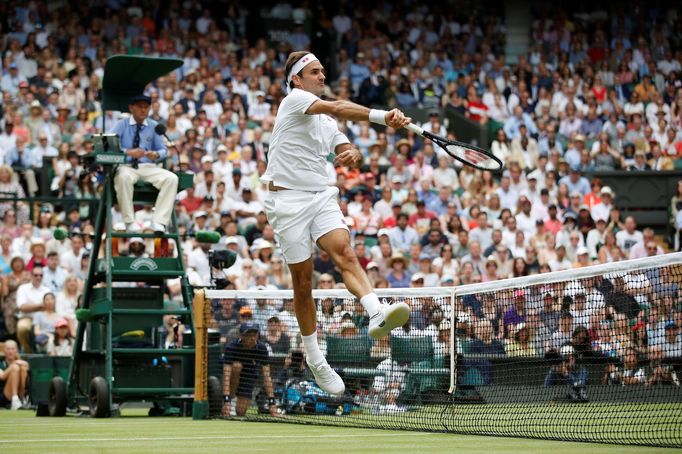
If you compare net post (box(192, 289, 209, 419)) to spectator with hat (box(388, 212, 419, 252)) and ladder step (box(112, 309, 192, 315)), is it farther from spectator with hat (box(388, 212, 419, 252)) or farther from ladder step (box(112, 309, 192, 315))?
spectator with hat (box(388, 212, 419, 252))

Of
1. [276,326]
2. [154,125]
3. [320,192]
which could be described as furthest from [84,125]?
[320,192]

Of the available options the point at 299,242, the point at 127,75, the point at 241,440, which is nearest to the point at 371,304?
the point at 299,242

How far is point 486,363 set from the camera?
11.9 metres

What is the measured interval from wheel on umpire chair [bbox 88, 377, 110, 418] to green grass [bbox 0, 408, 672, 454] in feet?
4.23

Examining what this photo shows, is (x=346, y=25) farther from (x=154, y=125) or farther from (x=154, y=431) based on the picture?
(x=154, y=431)

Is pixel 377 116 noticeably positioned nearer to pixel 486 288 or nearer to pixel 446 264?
pixel 486 288

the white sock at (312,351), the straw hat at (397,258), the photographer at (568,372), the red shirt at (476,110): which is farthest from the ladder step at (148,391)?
the red shirt at (476,110)

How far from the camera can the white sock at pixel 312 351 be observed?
9484 millimetres

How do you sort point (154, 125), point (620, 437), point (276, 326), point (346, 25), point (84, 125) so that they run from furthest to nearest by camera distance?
point (346, 25)
point (84, 125)
point (154, 125)
point (276, 326)
point (620, 437)

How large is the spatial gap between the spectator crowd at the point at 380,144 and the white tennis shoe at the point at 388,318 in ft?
10.5

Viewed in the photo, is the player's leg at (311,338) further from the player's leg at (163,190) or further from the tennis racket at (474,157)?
the player's leg at (163,190)

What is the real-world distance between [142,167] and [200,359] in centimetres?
273

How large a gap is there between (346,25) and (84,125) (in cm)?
1210

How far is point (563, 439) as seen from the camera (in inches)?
361
